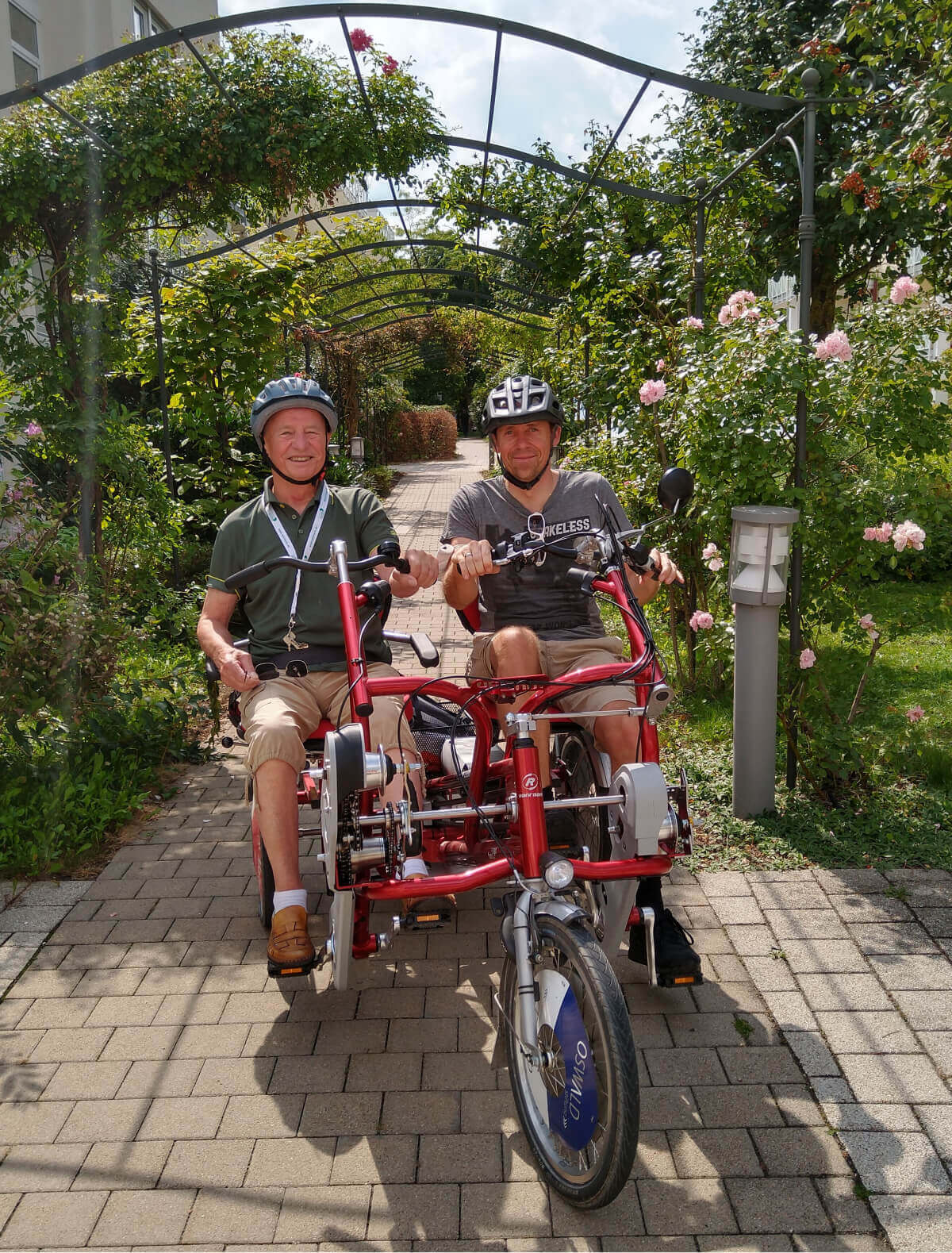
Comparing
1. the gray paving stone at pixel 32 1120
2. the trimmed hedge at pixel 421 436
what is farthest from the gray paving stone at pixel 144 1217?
the trimmed hedge at pixel 421 436

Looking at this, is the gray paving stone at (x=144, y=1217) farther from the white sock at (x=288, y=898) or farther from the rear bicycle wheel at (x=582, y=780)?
the rear bicycle wheel at (x=582, y=780)

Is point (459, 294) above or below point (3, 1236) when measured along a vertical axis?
above

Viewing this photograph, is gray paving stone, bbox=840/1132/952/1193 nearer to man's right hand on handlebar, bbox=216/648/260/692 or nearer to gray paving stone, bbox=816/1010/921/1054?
gray paving stone, bbox=816/1010/921/1054

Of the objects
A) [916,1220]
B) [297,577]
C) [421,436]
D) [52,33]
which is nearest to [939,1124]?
[916,1220]

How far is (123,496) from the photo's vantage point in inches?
235

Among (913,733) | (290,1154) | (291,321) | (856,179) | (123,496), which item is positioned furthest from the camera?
(291,321)

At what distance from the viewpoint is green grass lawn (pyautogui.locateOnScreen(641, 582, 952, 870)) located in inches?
143

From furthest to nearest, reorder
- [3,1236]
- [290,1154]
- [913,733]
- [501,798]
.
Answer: [913,733] < [501,798] < [290,1154] < [3,1236]

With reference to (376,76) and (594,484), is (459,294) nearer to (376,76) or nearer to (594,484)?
(376,76)

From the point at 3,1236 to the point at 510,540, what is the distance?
183cm

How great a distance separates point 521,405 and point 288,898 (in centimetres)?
155

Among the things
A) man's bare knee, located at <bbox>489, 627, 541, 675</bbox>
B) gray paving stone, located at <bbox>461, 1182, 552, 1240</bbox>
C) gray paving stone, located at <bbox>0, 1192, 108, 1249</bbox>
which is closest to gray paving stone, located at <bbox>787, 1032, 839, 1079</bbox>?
gray paving stone, located at <bbox>461, 1182, 552, 1240</bbox>

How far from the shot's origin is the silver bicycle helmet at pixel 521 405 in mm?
3096

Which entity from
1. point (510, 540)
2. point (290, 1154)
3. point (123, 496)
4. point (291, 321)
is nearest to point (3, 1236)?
point (290, 1154)
